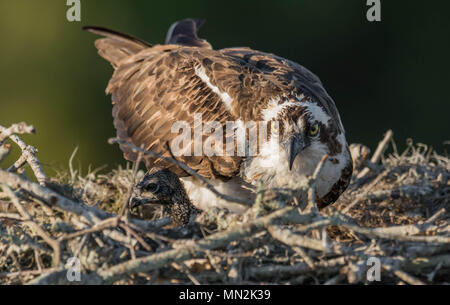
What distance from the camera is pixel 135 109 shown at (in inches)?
174

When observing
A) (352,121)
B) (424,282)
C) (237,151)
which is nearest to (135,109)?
(237,151)

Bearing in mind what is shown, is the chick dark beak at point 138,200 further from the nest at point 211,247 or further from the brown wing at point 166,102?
the nest at point 211,247

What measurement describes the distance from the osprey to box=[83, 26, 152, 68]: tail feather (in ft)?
1.80

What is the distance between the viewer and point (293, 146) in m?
3.45

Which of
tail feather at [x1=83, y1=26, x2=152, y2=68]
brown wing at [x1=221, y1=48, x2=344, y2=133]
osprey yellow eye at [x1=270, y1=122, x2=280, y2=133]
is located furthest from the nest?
tail feather at [x1=83, y1=26, x2=152, y2=68]

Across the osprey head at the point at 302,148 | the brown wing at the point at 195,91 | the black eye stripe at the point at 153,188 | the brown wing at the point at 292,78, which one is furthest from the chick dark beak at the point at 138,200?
the brown wing at the point at 292,78

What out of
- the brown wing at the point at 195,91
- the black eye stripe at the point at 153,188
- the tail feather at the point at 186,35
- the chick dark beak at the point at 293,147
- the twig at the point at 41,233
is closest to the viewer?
the twig at the point at 41,233

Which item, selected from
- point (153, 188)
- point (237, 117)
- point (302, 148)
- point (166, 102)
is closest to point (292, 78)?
point (237, 117)

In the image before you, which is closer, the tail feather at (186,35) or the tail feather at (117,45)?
the tail feather at (117,45)

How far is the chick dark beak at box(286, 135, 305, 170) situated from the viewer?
343 centimetres

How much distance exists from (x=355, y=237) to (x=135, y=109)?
179cm

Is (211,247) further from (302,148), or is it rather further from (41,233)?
(302,148)

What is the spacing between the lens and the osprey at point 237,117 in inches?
139

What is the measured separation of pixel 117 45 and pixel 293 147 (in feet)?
7.13
